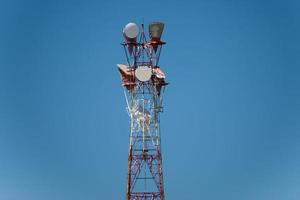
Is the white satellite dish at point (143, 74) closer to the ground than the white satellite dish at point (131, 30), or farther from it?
closer to the ground

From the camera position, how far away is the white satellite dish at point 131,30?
69.3 metres

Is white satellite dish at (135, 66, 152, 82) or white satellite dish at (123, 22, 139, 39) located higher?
white satellite dish at (123, 22, 139, 39)

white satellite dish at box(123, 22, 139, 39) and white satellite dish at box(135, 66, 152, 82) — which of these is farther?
white satellite dish at box(123, 22, 139, 39)

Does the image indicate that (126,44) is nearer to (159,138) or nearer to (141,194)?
(159,138)

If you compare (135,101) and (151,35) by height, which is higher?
(151,35)

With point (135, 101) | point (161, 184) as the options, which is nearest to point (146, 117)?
point (135, 101)

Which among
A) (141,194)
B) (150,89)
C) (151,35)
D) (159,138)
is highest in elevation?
(151,35)

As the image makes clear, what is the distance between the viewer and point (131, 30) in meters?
69.4

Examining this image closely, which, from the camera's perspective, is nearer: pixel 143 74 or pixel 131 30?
pixel 143 74

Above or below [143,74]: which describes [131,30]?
above

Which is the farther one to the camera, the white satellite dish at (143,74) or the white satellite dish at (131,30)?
the white satellite dish at (131,30)

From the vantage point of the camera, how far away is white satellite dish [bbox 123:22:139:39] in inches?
2729

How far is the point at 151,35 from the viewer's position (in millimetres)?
69875

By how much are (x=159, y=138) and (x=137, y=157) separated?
9.61 ft
